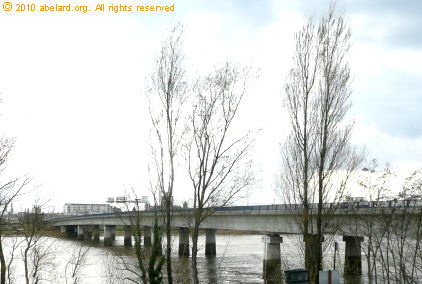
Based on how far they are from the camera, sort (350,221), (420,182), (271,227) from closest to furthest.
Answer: (420,182) → (350,221) → (271,227)

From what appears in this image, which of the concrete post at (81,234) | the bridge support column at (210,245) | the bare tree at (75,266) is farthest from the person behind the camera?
the concrete post at (81,234)

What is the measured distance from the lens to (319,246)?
85.9 ft

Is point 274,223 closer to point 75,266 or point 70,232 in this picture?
point 75,266

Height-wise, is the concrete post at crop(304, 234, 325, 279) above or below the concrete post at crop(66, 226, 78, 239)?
above

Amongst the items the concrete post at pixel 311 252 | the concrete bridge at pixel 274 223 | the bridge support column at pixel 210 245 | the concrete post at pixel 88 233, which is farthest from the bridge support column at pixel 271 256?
the concrete post at pixel 88 233

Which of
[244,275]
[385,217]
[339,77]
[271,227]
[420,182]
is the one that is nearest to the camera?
[420,182]

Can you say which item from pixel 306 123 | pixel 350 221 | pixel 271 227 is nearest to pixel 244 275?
pixel 271 227

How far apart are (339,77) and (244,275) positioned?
86.1ft

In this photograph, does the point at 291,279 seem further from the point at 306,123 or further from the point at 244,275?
the point at 244,275

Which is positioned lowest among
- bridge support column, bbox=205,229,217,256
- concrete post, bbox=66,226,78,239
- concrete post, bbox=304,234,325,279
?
concrete post, bbox=66,226,78,239

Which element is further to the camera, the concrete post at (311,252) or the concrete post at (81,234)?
the concrete post at (81,234)

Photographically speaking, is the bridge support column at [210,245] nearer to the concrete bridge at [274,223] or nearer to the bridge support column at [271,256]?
the concrete bridge at [274,223]

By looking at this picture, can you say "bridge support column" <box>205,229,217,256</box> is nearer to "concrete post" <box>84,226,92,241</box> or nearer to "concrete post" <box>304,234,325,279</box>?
"concrete post" <box>304,234,325,279</box>

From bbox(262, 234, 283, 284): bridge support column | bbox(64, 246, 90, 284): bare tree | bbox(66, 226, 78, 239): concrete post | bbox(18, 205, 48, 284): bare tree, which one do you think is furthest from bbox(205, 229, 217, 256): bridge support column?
bbox(66, 226, 78, 239): concrete post
